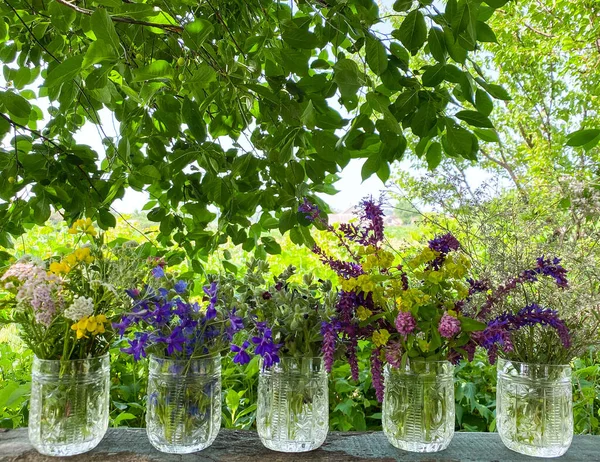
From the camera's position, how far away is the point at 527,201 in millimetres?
1029

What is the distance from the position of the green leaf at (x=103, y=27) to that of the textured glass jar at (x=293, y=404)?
0.57m

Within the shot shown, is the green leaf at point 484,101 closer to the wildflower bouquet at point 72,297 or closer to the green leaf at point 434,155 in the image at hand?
the green leaf at point 434,155

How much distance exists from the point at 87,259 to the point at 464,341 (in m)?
0.65

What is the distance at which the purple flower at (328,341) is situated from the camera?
83 centimetres

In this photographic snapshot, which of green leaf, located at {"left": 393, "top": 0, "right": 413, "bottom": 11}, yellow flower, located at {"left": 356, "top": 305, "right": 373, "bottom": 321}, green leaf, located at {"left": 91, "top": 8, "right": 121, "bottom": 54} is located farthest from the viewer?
yellow flower, located at {"left": 356, "top": 305, "right": 373, "bottom": 321}

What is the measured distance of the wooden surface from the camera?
92 cm

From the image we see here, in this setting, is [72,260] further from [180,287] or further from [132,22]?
[132,22]

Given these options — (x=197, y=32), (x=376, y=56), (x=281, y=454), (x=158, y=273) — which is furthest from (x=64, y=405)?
(x=376, y=56)

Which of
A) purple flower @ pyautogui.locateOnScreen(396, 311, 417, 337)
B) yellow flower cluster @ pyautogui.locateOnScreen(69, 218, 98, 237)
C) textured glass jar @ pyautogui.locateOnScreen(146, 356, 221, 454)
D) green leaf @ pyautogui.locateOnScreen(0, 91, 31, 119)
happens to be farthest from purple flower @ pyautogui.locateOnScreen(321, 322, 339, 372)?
green leaf @ pyautogui.locateOnScreen(0, 91, 31, 119)

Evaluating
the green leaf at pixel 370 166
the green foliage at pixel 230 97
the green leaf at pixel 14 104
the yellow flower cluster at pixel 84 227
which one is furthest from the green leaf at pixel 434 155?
the green leaf at pixel 14 104

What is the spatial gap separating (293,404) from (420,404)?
0.22 metres

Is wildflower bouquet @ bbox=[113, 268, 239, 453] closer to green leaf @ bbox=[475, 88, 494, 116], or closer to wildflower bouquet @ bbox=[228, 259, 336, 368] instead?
wildflower bouquet @ bbox=[228, 259, 336, 368]

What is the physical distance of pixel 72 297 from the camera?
918 millimetres

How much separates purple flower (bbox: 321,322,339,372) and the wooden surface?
21 cm
